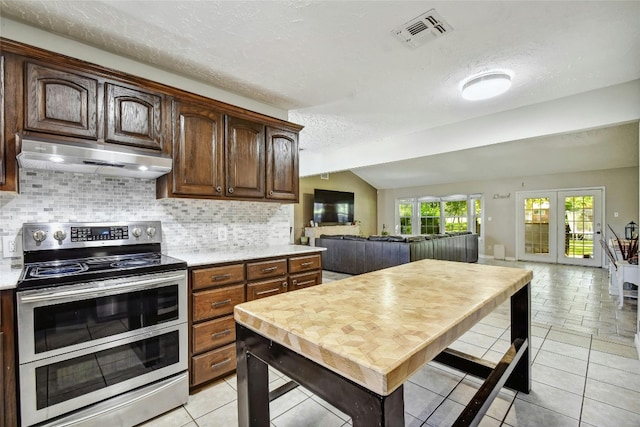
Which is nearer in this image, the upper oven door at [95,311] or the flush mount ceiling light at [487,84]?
the upper oven door at [95,311]

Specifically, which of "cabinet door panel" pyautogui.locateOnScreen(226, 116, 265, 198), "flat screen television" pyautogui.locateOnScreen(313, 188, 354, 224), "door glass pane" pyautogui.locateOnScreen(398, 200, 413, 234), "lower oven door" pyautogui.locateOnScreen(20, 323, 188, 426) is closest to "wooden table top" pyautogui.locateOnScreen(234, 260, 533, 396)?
"lower oven door" pyautogui.locateOnScreen(20, 323, 188, 426)

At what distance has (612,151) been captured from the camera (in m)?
5.88

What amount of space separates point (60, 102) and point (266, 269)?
173 centimetres

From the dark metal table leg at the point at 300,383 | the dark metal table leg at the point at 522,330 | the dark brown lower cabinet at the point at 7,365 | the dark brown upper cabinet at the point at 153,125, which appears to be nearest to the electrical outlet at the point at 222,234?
the dark brown upper cabinet at the point at 153,125

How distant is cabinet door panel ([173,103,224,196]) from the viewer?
2.25 metres

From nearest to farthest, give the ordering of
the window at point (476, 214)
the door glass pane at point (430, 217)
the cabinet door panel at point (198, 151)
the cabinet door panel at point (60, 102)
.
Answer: the cabinet door panel at point (60, 102)
the cabinet door panel at point (198, 151)
the window at point (476, 214)
the door glass pane at point (430, 217)

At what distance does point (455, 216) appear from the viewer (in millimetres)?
8984

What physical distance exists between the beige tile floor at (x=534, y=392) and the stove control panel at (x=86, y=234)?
122cm

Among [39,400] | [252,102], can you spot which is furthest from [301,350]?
[252,102]

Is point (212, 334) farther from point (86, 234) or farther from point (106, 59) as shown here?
point (106, 59)

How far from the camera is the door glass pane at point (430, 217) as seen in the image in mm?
9367

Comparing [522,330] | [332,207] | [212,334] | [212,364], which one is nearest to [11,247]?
[212,334]

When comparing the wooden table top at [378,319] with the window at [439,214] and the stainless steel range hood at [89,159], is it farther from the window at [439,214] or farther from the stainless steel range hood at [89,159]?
the window at [439,214]

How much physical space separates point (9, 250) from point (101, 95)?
111cm
